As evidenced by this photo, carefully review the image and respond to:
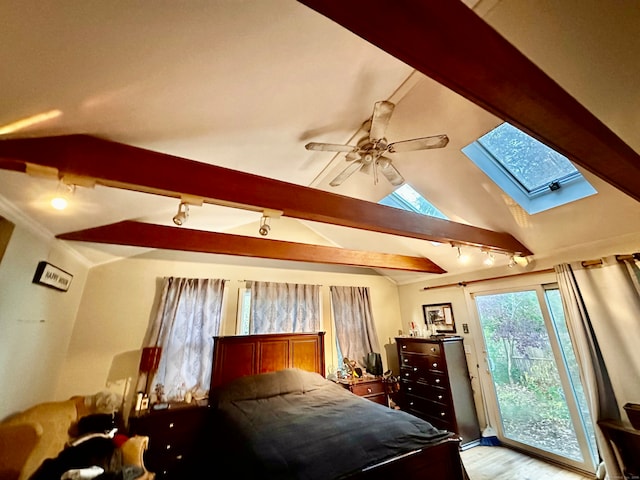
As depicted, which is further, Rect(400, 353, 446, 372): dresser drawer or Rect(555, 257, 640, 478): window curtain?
Rect(400, 353, 446, 372): dresser drawer

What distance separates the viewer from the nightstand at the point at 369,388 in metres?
3.69

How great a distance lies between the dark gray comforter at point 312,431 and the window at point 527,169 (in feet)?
7.57

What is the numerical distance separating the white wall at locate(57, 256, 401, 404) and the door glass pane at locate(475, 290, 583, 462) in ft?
11.8

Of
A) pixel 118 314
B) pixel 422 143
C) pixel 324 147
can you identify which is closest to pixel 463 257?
pixel 422 143

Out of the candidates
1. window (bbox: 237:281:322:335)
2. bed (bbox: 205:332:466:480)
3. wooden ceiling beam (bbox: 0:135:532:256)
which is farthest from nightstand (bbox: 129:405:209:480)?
wooden ceiling beam (bbox: 0:135:532:256)

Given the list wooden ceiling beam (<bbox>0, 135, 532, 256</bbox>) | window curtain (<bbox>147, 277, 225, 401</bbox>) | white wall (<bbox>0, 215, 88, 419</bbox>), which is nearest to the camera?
wooden ceiling beam (<bbox>0, 135, 532, 256</bbox>)

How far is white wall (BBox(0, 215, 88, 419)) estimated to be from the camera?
70.3 inches

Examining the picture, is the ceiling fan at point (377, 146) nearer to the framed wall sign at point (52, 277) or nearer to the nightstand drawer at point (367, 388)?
the framed wall sign at point (52, 277)

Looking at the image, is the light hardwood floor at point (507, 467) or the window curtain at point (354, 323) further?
the window curtain at point (354, 323)

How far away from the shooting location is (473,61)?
876 mm

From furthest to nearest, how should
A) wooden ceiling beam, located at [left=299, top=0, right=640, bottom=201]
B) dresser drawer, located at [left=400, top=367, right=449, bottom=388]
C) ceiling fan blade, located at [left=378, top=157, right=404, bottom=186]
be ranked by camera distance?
dresser drawer, located at [left=400, top=367, right=449, bottom=388]
ceiling fan blade, located at [left=378, top=157, right=404, bottom=186]
wooden ceiling beam, located at [left=299, top=0, right=640, bottom=201]

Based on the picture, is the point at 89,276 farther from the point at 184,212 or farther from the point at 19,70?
the point at 19,70

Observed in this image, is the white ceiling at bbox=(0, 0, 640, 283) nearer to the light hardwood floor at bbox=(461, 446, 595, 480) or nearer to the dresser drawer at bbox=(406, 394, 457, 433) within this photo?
the light hardwood floor at bbox=(461, 446, 595, 480)

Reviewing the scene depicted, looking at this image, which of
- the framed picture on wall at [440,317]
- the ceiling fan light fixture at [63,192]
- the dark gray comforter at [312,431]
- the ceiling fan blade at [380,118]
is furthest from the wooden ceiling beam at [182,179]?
the framed picture on wall at [440,317]
